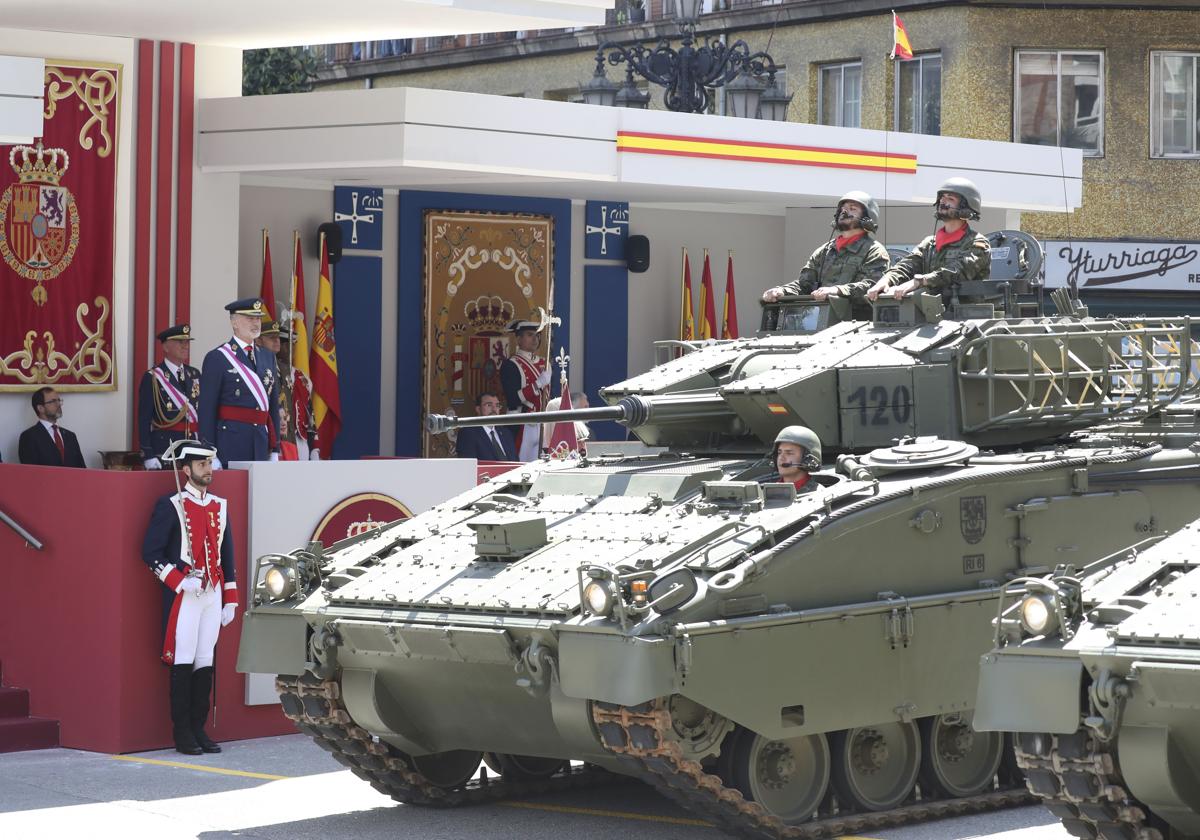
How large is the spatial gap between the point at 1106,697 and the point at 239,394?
297 inches

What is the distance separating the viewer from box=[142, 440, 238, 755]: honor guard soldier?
13773 mm

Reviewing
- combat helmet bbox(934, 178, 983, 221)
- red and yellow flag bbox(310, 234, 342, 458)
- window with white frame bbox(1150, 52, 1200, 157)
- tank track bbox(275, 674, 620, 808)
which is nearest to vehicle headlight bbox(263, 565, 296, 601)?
tank track bbox(275, 674, 620, 808)

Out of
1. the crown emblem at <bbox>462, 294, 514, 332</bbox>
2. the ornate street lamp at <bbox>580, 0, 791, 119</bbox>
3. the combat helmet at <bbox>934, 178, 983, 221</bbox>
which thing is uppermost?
the ornate street lamp at <bbox>580, 0, 791, 119</bbox>

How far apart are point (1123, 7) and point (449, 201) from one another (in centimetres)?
1586

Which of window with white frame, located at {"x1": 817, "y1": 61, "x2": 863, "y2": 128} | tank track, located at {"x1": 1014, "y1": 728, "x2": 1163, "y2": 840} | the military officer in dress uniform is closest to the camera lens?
tank track, located at {"x1": 1014, "y1": 728, "x2": 1163, "y2": 840}

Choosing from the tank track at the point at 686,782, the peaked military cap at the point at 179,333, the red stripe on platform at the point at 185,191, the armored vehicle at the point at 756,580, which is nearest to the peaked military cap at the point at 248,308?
the peaked military cap at the point at 179,333

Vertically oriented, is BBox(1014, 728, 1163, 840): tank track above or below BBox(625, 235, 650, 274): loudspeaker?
below

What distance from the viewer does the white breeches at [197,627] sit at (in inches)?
542

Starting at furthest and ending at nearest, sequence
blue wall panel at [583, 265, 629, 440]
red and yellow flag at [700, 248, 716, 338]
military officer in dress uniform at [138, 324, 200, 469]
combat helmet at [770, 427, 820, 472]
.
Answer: red and yellow flag at [700, 248, 716, 338] < blue wall panel at [583, 265, 629, 440] < military officer in dress uniform at [138, 324, 200, 469] < combat helmet at [770, 427, 820, 472]

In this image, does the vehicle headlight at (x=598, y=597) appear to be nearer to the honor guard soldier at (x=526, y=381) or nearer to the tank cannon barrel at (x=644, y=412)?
the tank cannon barrel at (x=644, y=412)

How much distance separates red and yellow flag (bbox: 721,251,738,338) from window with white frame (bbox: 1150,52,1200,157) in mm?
13044

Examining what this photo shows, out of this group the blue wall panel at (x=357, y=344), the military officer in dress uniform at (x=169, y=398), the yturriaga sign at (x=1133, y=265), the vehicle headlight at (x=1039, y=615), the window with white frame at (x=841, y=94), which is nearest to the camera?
the vehicle headlight at (x=1039, y=615)

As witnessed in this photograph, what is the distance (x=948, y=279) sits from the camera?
13906 mm

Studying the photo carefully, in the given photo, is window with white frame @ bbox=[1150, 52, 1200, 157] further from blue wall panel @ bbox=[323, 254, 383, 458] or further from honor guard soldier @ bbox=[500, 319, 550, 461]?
blue wall panel @ bbox=[323, 254, 383, 458]
